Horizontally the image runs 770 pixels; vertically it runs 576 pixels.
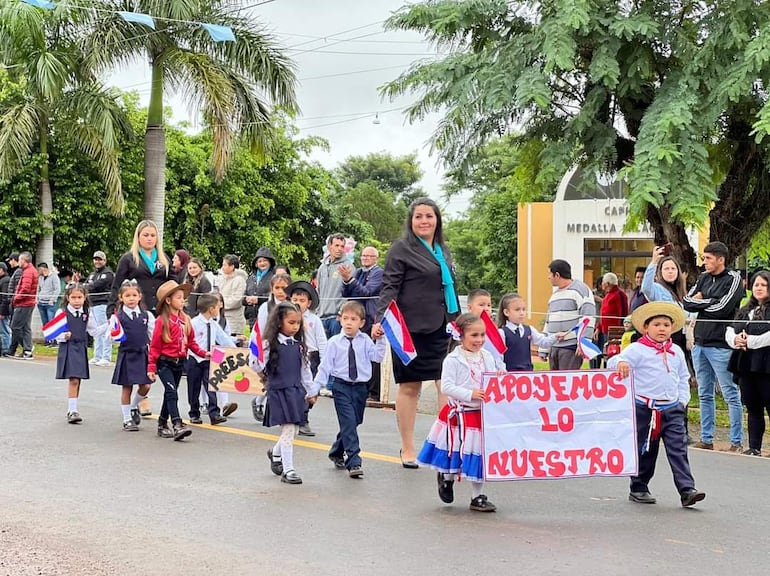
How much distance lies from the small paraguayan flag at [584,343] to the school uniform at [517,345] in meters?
0.54

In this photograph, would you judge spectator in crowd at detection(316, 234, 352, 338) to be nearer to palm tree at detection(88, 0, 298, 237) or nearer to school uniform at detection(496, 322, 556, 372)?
school uniform at detection(496, 322, 556, 372)

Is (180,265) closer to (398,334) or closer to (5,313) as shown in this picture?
(5,313)

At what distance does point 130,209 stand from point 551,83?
15.7 m

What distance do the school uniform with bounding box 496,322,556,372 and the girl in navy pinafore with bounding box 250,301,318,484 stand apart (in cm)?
192

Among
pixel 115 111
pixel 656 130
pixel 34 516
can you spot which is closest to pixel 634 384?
pixel 34 516

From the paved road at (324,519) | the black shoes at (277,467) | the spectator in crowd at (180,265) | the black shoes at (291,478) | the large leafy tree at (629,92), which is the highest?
the large leafy tree at (629,92)

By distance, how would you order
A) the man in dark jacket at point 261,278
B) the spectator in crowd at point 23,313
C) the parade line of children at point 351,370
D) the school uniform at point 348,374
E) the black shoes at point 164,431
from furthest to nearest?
the spectator in crowd at point 23,313, the man in dark jacket at point 261,278, the black shoes at point 164,431, the school uniform at point 348,374, the parade line of children at point 351,370

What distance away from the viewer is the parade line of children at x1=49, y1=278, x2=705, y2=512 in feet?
23.1

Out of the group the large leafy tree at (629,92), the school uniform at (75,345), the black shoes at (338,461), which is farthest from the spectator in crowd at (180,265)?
the black shoes at (338,461)

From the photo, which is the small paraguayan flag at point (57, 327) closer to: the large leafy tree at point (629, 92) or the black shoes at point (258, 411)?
the black shoes at point (258, 411)

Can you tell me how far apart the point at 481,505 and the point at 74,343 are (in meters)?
5.99

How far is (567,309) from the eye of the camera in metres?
10.6

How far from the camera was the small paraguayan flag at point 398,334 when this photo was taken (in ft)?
26.2

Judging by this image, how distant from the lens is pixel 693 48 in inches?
507
